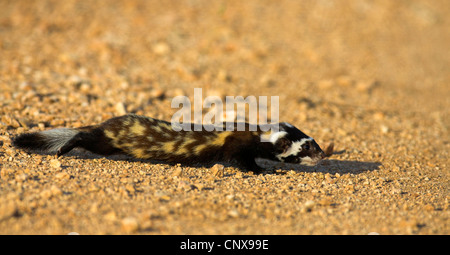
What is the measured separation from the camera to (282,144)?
6.52m

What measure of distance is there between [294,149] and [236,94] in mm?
3191

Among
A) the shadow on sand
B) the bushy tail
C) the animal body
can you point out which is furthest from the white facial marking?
the bushy tail

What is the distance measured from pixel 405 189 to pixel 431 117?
470 centimetres

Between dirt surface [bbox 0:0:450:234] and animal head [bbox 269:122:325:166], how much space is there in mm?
173

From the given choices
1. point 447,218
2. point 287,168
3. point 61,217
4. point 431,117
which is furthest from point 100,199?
point 431,117

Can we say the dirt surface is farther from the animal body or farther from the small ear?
the small ear

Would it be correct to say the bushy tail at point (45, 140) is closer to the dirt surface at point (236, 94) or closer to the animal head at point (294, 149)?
the dirt surface at point (236, 94)

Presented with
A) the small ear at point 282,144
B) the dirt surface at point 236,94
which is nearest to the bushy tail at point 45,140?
the dirt surface at point 236,94

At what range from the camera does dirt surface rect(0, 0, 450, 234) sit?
4680mm

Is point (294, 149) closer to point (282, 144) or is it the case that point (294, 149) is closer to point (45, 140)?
point (282, 144)

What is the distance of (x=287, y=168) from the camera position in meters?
6.70

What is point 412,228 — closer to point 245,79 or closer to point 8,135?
point 8,135

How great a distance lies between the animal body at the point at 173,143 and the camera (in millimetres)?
5785

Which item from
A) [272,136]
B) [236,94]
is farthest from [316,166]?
[236,94]
